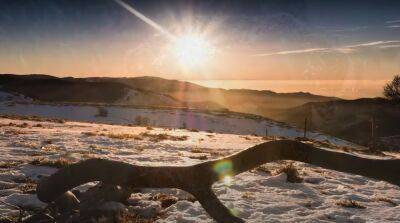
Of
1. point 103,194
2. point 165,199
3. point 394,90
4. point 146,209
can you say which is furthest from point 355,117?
point 103,194

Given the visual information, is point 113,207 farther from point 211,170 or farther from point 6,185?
point 6,185

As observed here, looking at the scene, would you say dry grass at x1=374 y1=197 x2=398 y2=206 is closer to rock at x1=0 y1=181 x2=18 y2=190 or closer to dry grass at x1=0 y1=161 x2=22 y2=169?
rock at x1=0 y1=181 x2=18 y2=190

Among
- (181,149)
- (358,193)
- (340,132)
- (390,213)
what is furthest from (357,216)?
(340,132)

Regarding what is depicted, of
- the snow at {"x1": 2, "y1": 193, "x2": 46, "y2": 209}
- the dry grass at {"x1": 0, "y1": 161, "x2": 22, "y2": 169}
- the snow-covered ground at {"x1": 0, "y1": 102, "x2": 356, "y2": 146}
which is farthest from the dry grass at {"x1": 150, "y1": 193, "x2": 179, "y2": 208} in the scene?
the snow-covered ground at {"x1": 0, "y1": 102, "x2": 356, "y2": 146}

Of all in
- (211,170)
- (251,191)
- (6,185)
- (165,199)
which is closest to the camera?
(211,170)

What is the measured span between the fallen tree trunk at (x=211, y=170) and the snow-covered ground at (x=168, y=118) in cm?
5004

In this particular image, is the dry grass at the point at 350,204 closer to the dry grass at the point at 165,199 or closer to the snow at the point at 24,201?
the dry grass at the point at 165,199

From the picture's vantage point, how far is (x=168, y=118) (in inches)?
2435

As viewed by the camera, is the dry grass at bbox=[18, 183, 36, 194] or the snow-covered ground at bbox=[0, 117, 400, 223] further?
the dry grass at bbox=[18, 183, 36, 194]

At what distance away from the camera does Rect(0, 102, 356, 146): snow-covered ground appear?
59.1 metres

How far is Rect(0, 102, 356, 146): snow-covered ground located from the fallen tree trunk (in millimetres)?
50044

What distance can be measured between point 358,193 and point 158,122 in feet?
158

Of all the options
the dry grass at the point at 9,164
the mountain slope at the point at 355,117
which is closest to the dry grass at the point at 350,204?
the dry grass at the point at 9,164

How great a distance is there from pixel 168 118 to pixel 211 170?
55113 millimetres
